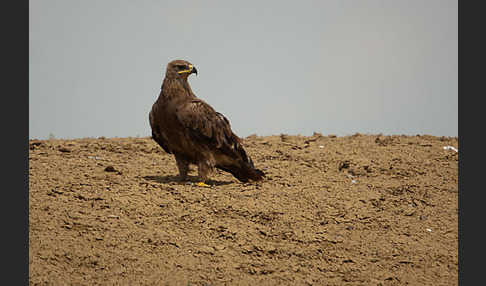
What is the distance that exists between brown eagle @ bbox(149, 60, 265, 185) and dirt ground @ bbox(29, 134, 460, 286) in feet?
1.56

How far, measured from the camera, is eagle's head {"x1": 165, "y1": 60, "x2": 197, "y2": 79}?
28.3 feet

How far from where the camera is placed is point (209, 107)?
28.3ft

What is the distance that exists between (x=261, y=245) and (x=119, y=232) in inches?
75.5

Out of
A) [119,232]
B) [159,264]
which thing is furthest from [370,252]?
[119,232]

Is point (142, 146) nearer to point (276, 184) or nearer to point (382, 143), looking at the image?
point (276, 184)

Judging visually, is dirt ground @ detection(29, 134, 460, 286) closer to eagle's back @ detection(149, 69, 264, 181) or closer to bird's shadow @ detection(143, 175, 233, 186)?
bird's shadow @ detection(143, 175, 233, 186)

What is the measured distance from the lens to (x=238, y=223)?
24.4ft

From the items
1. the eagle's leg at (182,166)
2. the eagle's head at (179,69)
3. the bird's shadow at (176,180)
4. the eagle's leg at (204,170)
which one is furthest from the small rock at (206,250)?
the eagle's head at (179,69)

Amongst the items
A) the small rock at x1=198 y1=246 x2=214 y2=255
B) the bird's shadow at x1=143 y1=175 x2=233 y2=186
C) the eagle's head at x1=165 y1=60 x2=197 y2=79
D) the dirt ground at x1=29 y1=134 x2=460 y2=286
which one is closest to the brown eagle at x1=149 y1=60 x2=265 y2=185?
the eagle's head at x1=165 y1=60 x2=197 y2=79

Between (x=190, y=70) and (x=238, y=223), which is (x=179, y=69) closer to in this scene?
(x=190, y=70)

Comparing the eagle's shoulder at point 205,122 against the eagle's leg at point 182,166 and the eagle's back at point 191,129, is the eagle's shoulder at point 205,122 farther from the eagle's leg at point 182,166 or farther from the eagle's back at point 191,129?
the eagle's leg at point 182,166

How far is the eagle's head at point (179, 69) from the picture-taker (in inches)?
339

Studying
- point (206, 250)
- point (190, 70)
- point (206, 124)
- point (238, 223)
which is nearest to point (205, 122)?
point (206, 124)

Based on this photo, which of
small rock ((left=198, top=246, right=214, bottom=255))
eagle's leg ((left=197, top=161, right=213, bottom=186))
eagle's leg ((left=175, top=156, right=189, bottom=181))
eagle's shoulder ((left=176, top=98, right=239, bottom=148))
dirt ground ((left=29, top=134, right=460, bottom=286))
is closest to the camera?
dirt ground ((left=29, top=134, right=460, bottom=286))
